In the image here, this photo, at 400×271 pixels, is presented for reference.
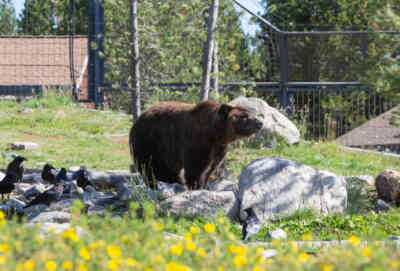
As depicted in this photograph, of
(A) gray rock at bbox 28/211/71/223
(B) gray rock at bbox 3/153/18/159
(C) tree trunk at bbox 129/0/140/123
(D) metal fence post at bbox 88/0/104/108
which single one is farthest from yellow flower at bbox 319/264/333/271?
(D) metal fence post at bbox 88/0/104/108

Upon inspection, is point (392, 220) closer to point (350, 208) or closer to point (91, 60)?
point (350, 208)

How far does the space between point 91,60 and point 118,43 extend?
686 centimetres

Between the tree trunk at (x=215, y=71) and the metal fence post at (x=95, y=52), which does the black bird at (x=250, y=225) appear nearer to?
the tree trunk at (x=215, y=71)

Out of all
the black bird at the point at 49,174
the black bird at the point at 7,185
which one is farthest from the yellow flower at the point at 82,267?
the black bird at the point at 49,174

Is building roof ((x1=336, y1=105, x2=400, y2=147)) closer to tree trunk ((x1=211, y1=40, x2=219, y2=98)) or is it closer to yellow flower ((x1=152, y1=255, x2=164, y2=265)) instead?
tree trunk ((x1=211, y1=40, x2=219, y2=98))

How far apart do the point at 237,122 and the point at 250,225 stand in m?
1.54

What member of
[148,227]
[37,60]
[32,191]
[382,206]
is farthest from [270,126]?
[37,60]

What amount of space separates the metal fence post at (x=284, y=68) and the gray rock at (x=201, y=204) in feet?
28.8

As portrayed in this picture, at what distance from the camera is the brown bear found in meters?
6.40

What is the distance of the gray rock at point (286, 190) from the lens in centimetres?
603

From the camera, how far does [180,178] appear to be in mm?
7070

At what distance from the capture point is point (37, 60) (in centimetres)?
2745

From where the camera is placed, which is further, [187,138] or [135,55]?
[135,55]

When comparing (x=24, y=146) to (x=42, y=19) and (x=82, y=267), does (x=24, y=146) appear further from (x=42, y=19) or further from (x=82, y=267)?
(x=42, y=19)
